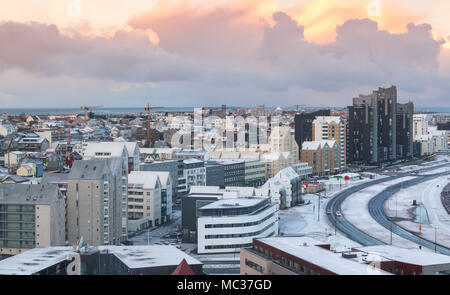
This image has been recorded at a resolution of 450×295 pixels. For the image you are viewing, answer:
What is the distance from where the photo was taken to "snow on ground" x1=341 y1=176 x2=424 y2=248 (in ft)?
52.2

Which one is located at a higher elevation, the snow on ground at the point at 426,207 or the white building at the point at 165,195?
the white building at the point at 165,195

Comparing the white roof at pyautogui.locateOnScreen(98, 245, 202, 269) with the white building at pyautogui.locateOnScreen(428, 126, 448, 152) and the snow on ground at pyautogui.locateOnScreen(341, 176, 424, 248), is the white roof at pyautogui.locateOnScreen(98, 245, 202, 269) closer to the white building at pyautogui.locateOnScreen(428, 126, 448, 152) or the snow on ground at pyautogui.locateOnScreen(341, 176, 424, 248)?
the snow on ground at pyautogui.locateOnScreen(341, 176, 424, 248)

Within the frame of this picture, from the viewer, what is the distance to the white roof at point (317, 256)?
6.43m

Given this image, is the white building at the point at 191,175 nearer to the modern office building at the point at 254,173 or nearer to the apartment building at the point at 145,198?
the modern office building at the point at 254,173

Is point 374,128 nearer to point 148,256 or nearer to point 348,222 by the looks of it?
point 348,222

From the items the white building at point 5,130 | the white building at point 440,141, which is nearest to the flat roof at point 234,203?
the white building at point 5,130

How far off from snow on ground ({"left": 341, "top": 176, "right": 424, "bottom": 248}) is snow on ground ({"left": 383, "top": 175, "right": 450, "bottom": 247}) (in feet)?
2.74

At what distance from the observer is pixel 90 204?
1346cm

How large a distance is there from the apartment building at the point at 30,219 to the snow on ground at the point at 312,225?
21.7ft

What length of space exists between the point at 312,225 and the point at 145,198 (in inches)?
213

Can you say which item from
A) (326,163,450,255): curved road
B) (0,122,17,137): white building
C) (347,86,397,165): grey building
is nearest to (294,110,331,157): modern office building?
(347,86,397,165): grey building

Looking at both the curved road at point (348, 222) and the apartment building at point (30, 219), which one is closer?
the apartment building at point (30, 219)
